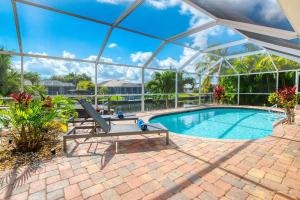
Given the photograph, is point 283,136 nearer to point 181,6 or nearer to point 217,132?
point 217,132

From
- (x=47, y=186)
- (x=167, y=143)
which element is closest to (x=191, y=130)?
(x=167, y=143)

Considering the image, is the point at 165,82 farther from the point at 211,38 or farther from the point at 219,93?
the point at 211,38

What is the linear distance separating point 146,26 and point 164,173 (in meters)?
5.60

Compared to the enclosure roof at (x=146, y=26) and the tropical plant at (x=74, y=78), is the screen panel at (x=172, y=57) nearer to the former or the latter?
the enclosure roof at (x=146, y=26)

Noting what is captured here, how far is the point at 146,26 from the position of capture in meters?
6.80

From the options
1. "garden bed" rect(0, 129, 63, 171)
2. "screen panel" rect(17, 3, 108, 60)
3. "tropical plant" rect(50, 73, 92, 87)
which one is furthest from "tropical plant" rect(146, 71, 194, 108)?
"tropical plant" rect(50, 73, 92, 87)

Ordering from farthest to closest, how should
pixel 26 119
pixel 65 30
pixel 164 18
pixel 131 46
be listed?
pixel 131 46
pixel 65 30
pixel 164 18
pixel 26 119

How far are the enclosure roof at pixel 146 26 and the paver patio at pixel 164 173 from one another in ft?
7.98

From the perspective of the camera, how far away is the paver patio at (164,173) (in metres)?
2.45

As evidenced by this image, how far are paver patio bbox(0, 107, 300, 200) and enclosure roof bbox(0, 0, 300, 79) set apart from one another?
7.98 ft

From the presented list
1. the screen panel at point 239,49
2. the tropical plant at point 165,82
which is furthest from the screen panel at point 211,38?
the tropical plant at point 165,82

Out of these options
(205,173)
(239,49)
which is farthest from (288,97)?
(205,173)

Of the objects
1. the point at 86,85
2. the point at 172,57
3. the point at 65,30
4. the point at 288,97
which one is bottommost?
the point at 288,97

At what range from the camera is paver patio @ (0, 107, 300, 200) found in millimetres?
2445
